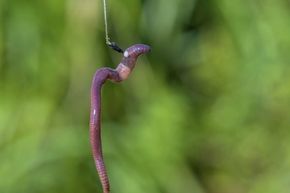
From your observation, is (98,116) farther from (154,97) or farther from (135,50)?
(154,97)

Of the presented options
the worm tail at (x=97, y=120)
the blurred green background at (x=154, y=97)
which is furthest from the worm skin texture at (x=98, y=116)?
the blurred green background at (x=154, y=97)

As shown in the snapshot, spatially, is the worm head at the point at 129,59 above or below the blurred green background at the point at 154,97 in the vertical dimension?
below

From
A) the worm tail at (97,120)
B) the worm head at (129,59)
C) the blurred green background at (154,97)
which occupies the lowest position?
the worm tail at (97,120)

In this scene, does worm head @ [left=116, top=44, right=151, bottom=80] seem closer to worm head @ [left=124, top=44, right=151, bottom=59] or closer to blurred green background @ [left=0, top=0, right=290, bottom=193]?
worm head @ [left=124, top=44, right=151, bottom=59]

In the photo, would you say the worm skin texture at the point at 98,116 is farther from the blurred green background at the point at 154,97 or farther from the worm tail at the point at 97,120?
the blurred green background at the point at 154,97

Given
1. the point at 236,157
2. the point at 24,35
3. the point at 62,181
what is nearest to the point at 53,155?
the point at 62,181

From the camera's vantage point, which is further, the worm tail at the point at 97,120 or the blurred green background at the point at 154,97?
the blurred green background at the point at 154,97

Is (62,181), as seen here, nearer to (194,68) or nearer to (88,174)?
(88,174)

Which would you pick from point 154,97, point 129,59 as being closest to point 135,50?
point 129,59

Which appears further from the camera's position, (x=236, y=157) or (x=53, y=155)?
(x=236, y=157)
